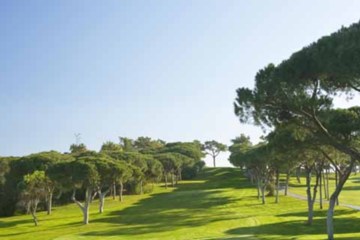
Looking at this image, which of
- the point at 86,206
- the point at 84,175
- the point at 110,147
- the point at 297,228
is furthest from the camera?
the point at 110,147

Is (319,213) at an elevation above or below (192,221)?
above

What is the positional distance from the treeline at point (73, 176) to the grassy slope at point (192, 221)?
3358 millimetres

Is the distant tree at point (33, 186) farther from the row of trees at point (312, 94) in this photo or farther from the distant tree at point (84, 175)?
the row of trees at point (312, 94)

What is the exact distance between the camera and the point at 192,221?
5131 centimetres

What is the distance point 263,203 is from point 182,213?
14428 mm

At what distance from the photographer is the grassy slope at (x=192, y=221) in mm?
38812

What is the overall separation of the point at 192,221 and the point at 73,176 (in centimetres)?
1800

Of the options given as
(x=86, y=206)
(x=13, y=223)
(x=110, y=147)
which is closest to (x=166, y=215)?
(x=86, y=206)

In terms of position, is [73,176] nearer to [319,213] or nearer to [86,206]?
[86,206]

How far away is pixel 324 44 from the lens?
76.2ft

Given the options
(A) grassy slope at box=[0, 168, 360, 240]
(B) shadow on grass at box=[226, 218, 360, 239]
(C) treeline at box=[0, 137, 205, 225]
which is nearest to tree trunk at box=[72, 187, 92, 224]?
(C) treeline at box=[0, 137, 205, 225]

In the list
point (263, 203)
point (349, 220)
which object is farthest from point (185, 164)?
point (349, 220)

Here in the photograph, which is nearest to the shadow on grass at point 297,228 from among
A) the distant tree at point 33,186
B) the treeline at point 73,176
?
the treeline at point 73,176

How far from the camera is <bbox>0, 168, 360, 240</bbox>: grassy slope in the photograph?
38.8 m
